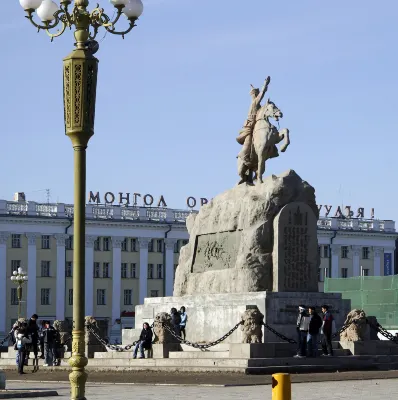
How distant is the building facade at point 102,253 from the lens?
3514 inches

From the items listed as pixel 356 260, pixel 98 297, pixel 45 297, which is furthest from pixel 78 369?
pixel 356 260

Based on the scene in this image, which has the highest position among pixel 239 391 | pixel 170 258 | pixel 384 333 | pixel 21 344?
pixel 170 258

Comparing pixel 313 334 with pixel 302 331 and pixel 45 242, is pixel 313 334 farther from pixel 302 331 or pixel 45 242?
pixel 45 242

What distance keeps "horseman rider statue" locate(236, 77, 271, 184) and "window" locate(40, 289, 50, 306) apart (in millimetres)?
57119

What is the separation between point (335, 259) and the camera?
325ft

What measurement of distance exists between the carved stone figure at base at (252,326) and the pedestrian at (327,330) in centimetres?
159

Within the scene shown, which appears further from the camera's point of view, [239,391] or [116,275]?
[116,275]

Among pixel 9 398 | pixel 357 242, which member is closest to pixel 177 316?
pixel 9 398

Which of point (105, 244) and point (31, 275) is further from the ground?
point (105, 244)

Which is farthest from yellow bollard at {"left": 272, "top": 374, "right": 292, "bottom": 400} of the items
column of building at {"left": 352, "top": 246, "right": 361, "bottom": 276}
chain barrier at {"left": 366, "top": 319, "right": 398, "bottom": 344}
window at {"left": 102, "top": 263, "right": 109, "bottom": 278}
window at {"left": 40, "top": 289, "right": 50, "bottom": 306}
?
column of building at {"left": 352, "top": 246, "right": 361, "bottom": 276}

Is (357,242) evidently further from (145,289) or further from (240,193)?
(240,193)

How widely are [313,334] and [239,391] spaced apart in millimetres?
7486

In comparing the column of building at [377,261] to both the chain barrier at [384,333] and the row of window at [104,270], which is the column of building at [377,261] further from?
the chain barrier at [384,333]

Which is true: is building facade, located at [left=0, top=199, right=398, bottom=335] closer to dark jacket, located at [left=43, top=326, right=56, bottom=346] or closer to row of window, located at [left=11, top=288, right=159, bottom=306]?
row of window, located at [left=11, top=288, right=159, bottom=306]
